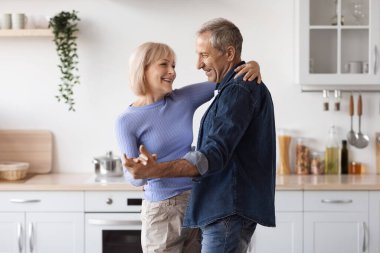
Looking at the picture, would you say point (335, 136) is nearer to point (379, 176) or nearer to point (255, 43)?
point (379, 176)

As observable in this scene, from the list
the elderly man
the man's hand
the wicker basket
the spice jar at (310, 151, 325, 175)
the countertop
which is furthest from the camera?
the spice jar at (310, 151, 325, 175)

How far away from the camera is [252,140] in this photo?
83.8 inches

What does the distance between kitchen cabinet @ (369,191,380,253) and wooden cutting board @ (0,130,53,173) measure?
206 cm

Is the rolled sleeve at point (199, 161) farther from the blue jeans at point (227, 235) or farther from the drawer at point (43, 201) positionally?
the drawer at point (43, 201)

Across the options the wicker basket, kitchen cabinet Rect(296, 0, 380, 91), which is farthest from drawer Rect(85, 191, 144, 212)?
kitchen cabinet Rect(296, 0, 380, 91)

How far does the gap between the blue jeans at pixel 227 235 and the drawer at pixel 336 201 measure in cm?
189

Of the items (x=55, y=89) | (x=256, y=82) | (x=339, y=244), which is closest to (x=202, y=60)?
(x=256, y=82)

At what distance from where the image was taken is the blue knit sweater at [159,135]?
2.51 metres

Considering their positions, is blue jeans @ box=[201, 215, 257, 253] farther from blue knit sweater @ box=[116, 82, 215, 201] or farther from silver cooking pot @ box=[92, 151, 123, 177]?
silver cooking pot @ box=[92, 151, 123, 177]

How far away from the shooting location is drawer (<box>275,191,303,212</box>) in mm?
3963

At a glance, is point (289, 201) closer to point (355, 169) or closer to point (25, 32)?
point (355, 169)

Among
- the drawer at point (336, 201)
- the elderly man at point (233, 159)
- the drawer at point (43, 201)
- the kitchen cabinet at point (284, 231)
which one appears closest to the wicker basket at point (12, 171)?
the drawer at point (43, 201)

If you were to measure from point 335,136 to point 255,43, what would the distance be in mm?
811

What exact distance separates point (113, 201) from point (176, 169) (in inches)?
83.3
